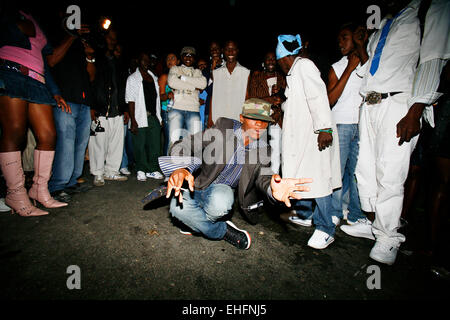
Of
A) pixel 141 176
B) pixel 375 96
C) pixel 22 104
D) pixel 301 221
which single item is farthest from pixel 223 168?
pixel 141 176

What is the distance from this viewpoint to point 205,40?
541 inches

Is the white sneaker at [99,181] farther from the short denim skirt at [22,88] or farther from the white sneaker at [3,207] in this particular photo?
the short denim skirt at [22,88]

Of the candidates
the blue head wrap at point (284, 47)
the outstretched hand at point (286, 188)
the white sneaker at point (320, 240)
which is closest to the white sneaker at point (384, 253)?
the white sneaker at point (320, 240)

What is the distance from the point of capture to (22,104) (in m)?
2.38

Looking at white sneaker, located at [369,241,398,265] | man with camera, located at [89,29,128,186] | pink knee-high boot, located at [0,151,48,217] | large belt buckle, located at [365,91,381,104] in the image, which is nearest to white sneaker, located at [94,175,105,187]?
man with camera, located at [89,29,128,186]

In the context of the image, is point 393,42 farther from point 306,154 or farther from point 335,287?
point 335,287

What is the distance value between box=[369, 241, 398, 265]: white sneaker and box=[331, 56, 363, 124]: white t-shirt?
1.47 meters

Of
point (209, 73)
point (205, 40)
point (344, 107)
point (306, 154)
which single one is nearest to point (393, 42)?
point (344, 107)

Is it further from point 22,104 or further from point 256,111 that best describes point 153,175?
point 256,111

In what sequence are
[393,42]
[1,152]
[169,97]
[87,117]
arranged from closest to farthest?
[393,42]
[1,152]
[87,117]
[169,97]

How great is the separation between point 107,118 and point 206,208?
316 centimetres

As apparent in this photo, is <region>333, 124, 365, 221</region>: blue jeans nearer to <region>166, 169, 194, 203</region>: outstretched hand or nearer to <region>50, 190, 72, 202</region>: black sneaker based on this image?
<region>166, 169, 194, 203</region>: outstretched hand

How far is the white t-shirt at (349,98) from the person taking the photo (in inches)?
102
